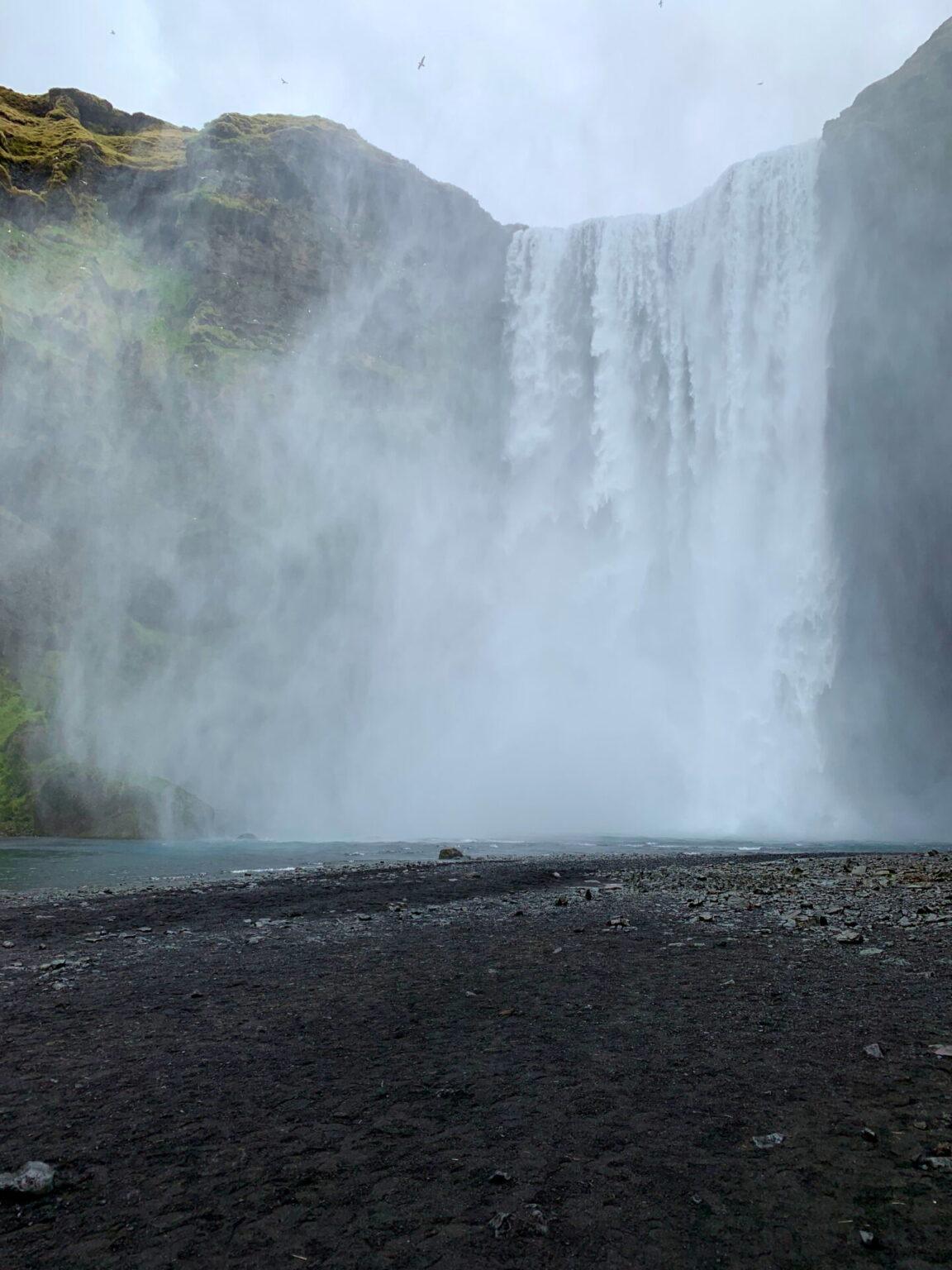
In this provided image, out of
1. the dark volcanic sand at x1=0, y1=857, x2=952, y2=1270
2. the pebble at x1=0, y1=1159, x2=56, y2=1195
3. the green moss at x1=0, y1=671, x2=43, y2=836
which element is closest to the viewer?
the dark volcanic sand at x1=0, y1=857, x2=952, y2=1270

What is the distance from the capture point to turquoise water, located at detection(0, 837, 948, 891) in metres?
16.7

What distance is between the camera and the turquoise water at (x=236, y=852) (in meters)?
16.7

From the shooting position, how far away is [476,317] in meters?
48.1

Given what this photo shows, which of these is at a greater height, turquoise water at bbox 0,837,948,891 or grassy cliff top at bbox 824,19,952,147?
grassy cliff top at bbox 824,19,952,147

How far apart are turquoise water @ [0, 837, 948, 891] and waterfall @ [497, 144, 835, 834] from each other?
8808 millimetres

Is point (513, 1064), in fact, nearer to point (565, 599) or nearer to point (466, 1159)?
point (466, 1159)

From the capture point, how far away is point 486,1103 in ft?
13.1

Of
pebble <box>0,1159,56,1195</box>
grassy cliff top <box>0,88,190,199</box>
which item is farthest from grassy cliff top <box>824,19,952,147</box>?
pebble <box>0,1159,56,1195</box>

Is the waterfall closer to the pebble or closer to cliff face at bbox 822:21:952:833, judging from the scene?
cliff face at bbox 822:21:952:833

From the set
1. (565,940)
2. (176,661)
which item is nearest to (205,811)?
(176,661)

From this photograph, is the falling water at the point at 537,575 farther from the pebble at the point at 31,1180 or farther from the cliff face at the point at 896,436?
the pebble at the point at 31,1180

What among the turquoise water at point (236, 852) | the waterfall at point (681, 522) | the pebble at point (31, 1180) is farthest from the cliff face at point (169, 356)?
the pebble at point (31, 1180)

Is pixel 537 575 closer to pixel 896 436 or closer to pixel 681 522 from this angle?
Answer: pixel 681 522

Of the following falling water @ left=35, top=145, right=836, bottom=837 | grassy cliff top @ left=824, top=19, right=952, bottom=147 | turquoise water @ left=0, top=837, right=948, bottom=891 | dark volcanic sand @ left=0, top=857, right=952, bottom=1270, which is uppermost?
grassy cliff top @ left=824, top=19, right=952, bottom=147
